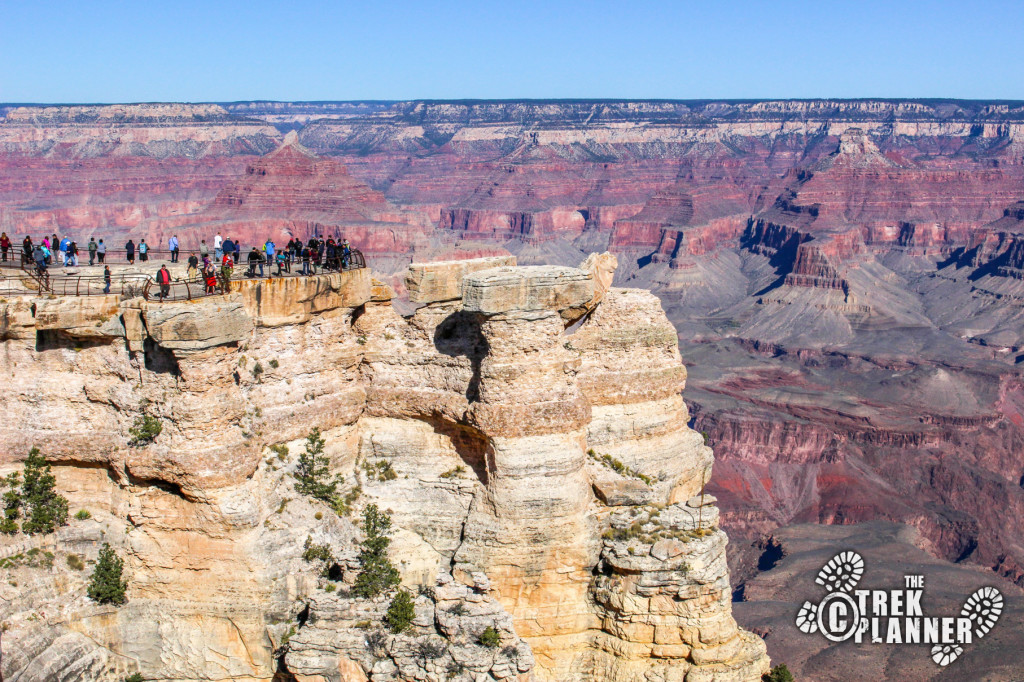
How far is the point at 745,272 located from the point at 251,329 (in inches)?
7199

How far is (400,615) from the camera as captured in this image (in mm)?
21562

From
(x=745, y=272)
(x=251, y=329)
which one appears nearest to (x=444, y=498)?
(x=251, y=329)

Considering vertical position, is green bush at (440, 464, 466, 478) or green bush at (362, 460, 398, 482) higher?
green bush at (440, 464, 466, 478)

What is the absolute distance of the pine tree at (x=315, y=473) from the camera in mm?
23828

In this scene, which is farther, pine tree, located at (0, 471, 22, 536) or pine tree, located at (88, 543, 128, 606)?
pine tree, located at (88, 543, 128, 606)

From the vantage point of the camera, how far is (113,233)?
555 ft

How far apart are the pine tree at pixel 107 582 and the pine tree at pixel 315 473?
4.75 m

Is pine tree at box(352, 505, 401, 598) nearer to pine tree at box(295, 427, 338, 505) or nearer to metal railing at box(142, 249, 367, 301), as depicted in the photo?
pine tree at box(295, 427, 338, 505)

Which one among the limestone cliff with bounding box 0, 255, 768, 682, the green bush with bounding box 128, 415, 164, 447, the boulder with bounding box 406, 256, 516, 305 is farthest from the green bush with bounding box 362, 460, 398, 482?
the green bush with bounding box 128, 415, 164, 447

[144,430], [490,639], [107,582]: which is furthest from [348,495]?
[107,582]

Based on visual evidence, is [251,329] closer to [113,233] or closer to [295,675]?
[295,675]

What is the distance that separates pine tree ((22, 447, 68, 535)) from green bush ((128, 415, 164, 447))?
2.45m

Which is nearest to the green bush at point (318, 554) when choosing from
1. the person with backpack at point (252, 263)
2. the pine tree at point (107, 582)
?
the pine tree at point (107, 582)

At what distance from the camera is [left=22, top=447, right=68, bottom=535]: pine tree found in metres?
22.0
